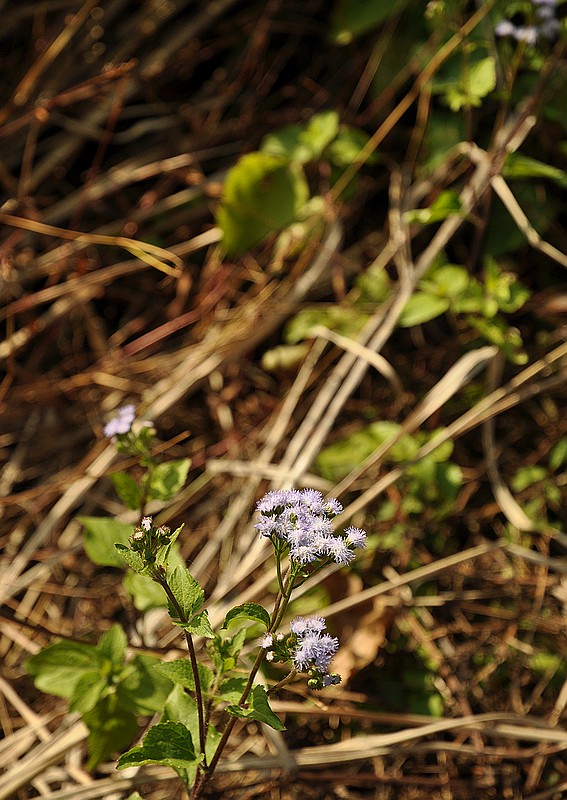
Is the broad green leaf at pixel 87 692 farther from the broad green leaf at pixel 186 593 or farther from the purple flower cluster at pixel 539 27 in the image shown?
the purple flower cluster at pixel 539 27

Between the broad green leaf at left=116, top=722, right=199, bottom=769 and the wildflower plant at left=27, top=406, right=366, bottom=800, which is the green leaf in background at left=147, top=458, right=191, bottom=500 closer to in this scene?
the wildflower plant at left=27, top=406, right=366, bottom=800

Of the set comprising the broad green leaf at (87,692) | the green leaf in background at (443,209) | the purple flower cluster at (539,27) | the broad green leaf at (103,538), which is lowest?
the broad green leaf at (87,692)

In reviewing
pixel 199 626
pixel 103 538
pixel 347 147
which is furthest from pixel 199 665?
pixel 347 147

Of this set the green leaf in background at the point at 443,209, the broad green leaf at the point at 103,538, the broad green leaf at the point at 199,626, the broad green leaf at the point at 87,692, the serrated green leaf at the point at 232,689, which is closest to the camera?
the broad green leaf at the point at 199,626

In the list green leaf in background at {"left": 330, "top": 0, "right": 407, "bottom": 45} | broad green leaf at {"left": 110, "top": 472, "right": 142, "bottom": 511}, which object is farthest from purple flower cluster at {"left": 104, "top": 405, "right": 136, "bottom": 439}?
green leaf in background at {"left": 330, "top": 0, "right": 407, "bottom": 45}

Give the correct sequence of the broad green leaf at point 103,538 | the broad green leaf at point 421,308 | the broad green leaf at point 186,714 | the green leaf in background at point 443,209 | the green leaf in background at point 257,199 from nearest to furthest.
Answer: the broad green leaf at point 186,714 < the broad green leaf at point 103,538 < the green leaf in background at point 443,209 < the broad green leaf at point 421,308 < the green leaf in background at point 257,199

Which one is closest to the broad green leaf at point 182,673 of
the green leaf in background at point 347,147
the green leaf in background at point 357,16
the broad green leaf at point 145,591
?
the broad green leaf at point 145,591
